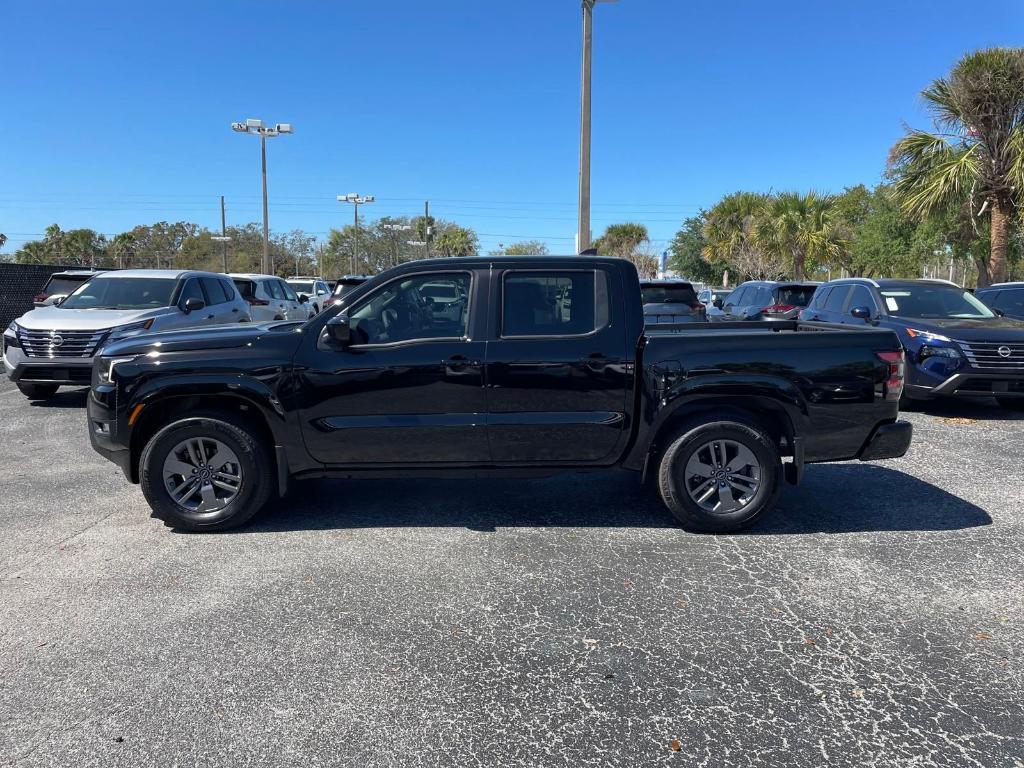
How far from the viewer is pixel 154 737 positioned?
8.80 feet

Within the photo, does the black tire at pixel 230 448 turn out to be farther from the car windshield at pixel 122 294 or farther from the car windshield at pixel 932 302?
the car windshield at pixel 932 302

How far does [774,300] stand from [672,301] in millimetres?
5035

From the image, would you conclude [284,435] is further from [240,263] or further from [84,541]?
[240,263]

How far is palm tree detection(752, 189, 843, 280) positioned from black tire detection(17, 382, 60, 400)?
99.5 ft

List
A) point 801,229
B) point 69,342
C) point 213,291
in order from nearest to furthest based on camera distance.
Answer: point 69,342
point 213,291
point 801,229

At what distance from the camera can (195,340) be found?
4.77 m

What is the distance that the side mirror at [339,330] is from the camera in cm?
459

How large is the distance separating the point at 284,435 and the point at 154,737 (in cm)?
228

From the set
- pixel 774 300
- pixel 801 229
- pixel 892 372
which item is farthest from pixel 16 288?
pixel 801 229

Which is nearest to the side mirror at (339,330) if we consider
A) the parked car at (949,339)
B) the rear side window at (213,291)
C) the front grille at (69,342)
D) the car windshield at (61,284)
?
the front grille at (69,342)

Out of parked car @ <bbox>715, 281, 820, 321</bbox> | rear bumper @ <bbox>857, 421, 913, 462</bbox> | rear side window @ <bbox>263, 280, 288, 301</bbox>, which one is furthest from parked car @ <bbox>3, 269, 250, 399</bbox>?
parked car @ <bbox>715, 281, 820, 321</bbox>

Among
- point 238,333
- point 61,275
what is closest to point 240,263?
point 61,275

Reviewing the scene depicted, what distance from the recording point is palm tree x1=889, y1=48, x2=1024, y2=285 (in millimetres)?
15750

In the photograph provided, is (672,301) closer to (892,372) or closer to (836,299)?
(836,299)
